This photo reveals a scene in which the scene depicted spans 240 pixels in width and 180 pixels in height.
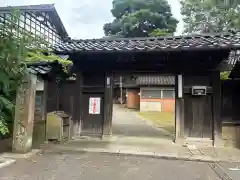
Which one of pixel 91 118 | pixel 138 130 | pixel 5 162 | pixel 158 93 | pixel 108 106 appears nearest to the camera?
pixel 5 162

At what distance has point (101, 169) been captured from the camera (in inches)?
250

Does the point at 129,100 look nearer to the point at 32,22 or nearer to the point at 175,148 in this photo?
the point at 32,22

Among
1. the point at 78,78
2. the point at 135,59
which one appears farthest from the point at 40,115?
the point at 135,59

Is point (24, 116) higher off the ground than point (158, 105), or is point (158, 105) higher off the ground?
point (158, 105)

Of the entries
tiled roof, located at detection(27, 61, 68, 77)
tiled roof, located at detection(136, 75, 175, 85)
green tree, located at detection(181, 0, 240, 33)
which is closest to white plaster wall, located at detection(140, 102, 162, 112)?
tiled roof, located at detection(136, 75, 175, 85)

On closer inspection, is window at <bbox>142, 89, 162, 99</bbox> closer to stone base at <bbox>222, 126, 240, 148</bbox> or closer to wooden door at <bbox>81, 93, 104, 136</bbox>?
wooden door at <bbox>81, 93, 104, 136</bbox>

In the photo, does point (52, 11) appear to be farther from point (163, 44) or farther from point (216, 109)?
point (216, 109)

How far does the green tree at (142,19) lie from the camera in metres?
35.2

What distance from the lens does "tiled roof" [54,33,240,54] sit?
8842 mm

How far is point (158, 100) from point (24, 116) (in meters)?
27.4

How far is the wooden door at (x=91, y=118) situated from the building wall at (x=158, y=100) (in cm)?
2384

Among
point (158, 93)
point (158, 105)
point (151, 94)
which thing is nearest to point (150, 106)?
point (158, 105)

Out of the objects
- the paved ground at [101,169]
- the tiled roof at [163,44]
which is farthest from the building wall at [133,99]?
the paved ground at [101,169]

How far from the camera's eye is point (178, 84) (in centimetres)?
1004
